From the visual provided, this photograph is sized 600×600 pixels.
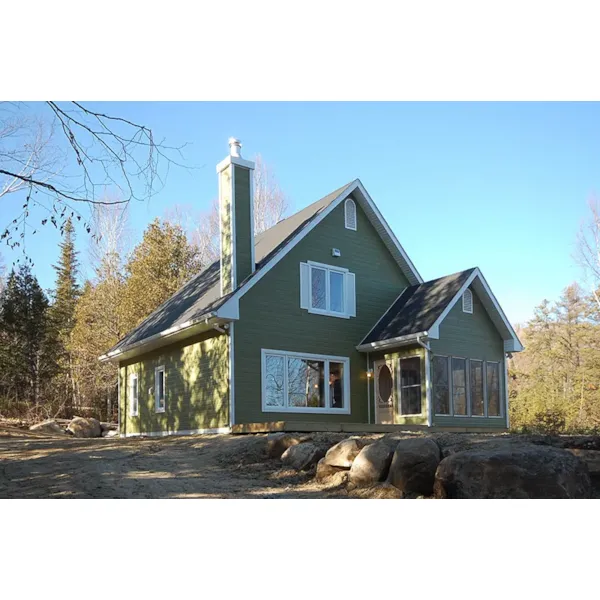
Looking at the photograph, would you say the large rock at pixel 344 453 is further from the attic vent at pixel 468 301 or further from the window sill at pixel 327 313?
the attic vent at pixel 468 301

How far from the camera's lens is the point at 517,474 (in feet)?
23.1

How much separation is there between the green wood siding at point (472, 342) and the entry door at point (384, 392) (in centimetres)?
103

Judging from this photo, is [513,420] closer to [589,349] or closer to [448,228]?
[589,349]

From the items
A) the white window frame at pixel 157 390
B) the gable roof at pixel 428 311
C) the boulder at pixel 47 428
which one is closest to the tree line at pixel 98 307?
the boulder at pixel 47 428

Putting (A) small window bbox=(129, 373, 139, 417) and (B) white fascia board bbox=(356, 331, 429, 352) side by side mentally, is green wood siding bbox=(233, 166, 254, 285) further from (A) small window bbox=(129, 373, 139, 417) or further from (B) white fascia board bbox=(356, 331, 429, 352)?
(A) small window bbox=(129, 373, 139, 417)

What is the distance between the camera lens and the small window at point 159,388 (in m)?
15.7

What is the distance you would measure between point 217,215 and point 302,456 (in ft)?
61.8

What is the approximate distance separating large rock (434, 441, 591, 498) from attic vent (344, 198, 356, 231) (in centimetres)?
893

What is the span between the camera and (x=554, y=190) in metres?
22.0
